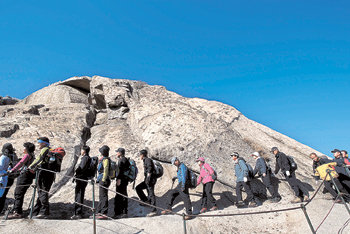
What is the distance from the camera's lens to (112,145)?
586 inches

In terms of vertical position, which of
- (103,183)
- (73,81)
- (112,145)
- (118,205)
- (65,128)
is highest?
(73,81)

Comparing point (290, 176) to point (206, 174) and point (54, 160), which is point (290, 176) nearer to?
point (206, 174)

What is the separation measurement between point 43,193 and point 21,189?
2.03 ft

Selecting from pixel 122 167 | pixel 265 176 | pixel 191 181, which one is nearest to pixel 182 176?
pixel 191 181

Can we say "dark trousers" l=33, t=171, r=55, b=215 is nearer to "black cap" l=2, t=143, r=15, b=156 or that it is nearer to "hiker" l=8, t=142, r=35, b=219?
"hiker" l=8, t=142, r=35, b=219

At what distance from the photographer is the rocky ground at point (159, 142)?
8.74 meters

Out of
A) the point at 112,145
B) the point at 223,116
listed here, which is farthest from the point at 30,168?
the point at 223,116

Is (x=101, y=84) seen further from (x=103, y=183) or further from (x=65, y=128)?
(x=103, y=183)

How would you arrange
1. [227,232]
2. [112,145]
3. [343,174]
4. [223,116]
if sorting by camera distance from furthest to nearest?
[223,116]
[112,145]
[343,174]
[227,232]

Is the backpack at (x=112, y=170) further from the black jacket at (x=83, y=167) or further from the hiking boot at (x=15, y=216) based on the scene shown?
the hiking boot at (x=15, y=216)

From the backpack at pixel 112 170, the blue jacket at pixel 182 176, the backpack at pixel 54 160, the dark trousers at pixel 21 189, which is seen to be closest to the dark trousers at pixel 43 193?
the backpack at pixel 54 160

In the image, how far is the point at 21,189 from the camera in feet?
26.5

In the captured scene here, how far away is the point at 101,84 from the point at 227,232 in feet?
51.0

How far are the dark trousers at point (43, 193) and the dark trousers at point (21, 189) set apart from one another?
1.00 feet
